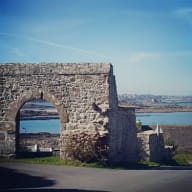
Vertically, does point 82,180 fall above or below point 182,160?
above

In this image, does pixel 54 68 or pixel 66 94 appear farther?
pixel 54 68

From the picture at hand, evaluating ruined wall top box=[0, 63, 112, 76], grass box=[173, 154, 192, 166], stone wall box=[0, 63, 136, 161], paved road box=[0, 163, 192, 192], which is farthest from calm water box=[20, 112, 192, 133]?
paved road box=[0, 163, 192, 192]

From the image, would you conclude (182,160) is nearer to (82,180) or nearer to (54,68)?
(54,68)

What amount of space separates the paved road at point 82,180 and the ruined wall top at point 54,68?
4.12 m

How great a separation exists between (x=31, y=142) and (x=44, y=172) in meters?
11.0

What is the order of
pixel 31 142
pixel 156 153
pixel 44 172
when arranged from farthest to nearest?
pixel 31 142 < pixel 156 153 < pixel 44 172

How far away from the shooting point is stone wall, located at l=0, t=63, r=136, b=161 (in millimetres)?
12930

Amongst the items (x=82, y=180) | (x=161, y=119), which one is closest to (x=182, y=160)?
(x=82, y=180)

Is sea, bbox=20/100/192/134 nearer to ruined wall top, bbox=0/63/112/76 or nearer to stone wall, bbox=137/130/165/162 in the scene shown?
stone wall, bbox=137/130/165/162

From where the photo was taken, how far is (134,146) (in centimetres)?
1541

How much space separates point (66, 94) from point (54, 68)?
1.26 m

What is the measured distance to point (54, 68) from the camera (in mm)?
13305

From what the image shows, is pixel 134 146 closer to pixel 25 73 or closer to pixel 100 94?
pixel 100 94

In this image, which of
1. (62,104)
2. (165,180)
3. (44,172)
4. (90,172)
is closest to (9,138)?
(62,104)
